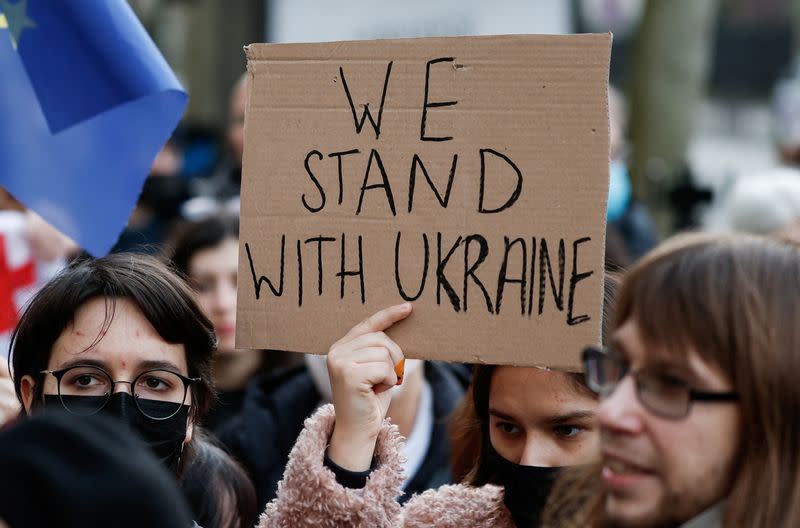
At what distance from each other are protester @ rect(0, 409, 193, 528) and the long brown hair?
81 cm

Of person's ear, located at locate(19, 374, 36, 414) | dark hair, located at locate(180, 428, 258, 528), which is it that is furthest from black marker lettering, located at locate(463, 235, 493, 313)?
person's ear, located at locate(19, 374, 36, 414)

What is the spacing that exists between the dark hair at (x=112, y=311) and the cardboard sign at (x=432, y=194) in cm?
28

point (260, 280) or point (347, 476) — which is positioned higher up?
point (260, 280)

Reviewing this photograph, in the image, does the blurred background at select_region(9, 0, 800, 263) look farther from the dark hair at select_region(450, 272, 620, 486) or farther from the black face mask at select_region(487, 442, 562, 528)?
the black face mask at select_region(487, 442, 562, 528)

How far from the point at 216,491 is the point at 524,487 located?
2.99 ft

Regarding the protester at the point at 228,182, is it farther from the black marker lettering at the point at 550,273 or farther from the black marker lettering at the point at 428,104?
the black marker lettering at the point at 550,273


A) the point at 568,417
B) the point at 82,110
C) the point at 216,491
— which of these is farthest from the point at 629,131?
the point at 568,417

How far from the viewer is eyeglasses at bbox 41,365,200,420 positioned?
101 inches

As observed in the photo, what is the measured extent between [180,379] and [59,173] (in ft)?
2.09

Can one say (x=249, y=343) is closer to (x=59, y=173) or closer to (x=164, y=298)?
(x=164, y=298)

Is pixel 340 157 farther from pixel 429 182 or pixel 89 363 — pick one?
pixel 89 363

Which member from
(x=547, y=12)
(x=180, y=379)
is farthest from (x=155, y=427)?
(x=547, y=12)

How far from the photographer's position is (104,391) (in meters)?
2.59

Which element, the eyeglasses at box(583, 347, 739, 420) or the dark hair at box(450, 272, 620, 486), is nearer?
the eyeglasses at box(583, 347, 739, 420)
